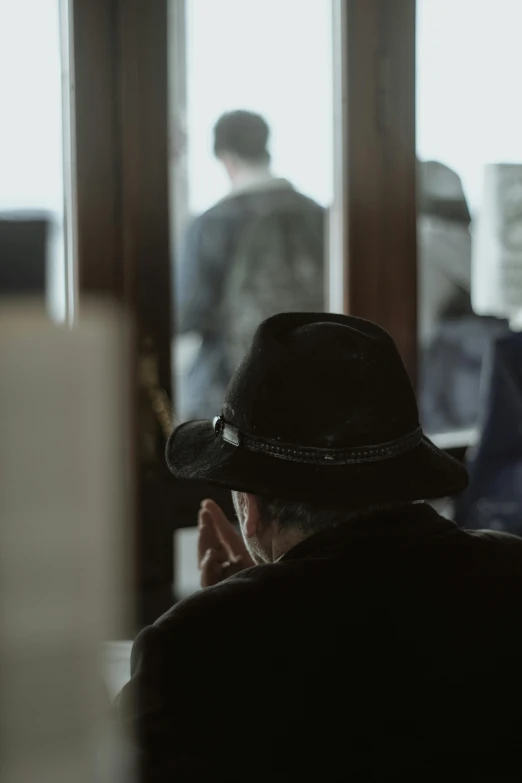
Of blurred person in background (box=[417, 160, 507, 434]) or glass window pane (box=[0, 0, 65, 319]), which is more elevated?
glass window pane (box=[0, 0, 65, 319])

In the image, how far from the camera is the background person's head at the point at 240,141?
7.36ft

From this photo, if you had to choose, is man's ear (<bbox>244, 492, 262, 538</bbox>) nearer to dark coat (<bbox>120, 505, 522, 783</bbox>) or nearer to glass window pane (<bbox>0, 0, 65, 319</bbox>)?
dark coat (<bbox>120, 505, 522, 783</bbox>)

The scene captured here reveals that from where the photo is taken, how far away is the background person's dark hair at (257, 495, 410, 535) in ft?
3.44

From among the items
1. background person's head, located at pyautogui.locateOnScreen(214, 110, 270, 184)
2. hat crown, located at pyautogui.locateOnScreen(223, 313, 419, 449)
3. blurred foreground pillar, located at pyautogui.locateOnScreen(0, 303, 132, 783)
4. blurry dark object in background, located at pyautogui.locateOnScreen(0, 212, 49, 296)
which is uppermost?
background person's head, located at pyautogui.locateOnScreen(214, 110, 270, 184)

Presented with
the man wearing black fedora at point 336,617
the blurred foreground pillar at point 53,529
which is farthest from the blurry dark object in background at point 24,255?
the man wearing black fedora at point 336,617

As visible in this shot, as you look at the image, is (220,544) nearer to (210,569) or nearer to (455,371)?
(210,569)

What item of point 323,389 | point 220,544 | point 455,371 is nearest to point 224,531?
point 220,544


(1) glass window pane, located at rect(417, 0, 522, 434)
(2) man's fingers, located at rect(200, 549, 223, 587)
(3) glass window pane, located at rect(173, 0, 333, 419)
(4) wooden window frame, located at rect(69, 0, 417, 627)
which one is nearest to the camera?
(2) man's fingers, located at rect(200, 549, 223, 587)

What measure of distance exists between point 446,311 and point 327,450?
1.70m

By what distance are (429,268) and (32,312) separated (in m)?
2.53

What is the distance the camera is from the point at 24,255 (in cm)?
24

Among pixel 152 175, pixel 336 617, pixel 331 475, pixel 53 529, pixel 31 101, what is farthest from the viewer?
pixel 152 175

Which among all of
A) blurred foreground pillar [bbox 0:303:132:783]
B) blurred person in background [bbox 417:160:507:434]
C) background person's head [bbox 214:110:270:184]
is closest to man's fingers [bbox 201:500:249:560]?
background person's head [bbox 214:110:270:184]

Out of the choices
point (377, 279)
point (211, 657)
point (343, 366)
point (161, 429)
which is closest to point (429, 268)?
point (377, 279)
